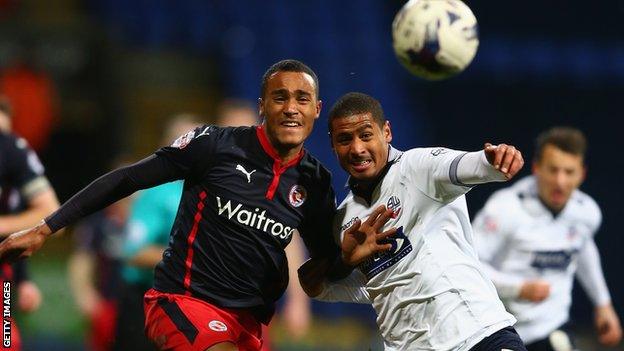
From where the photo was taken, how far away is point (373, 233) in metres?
4.95

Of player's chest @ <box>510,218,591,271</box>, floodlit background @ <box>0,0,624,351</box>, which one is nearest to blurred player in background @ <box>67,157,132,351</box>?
floodlit background @ <box>0,0,624,351</box>

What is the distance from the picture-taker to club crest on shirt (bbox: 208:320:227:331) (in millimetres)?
5027

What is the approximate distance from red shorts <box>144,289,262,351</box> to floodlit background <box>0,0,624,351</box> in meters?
5.53

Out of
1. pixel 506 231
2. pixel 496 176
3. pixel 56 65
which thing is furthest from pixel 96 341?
pixel 496 176

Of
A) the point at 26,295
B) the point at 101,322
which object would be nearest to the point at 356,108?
the point at 26,295

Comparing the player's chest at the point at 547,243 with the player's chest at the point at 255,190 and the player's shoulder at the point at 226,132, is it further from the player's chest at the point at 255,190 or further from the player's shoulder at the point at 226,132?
the player's shoulder at the point at 226,132

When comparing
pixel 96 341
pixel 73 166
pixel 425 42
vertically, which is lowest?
pixel 96 341

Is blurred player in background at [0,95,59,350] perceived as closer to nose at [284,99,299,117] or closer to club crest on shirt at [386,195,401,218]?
nose at [284,99,299,117]

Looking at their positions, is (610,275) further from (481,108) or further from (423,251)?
(423,251)

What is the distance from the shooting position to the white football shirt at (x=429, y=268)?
486 centimetres

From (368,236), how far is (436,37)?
1018 millimetres

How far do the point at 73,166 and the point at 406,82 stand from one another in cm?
384

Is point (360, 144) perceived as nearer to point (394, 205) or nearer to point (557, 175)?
point (394, 205)

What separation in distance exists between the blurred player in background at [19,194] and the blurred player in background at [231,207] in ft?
5.17
